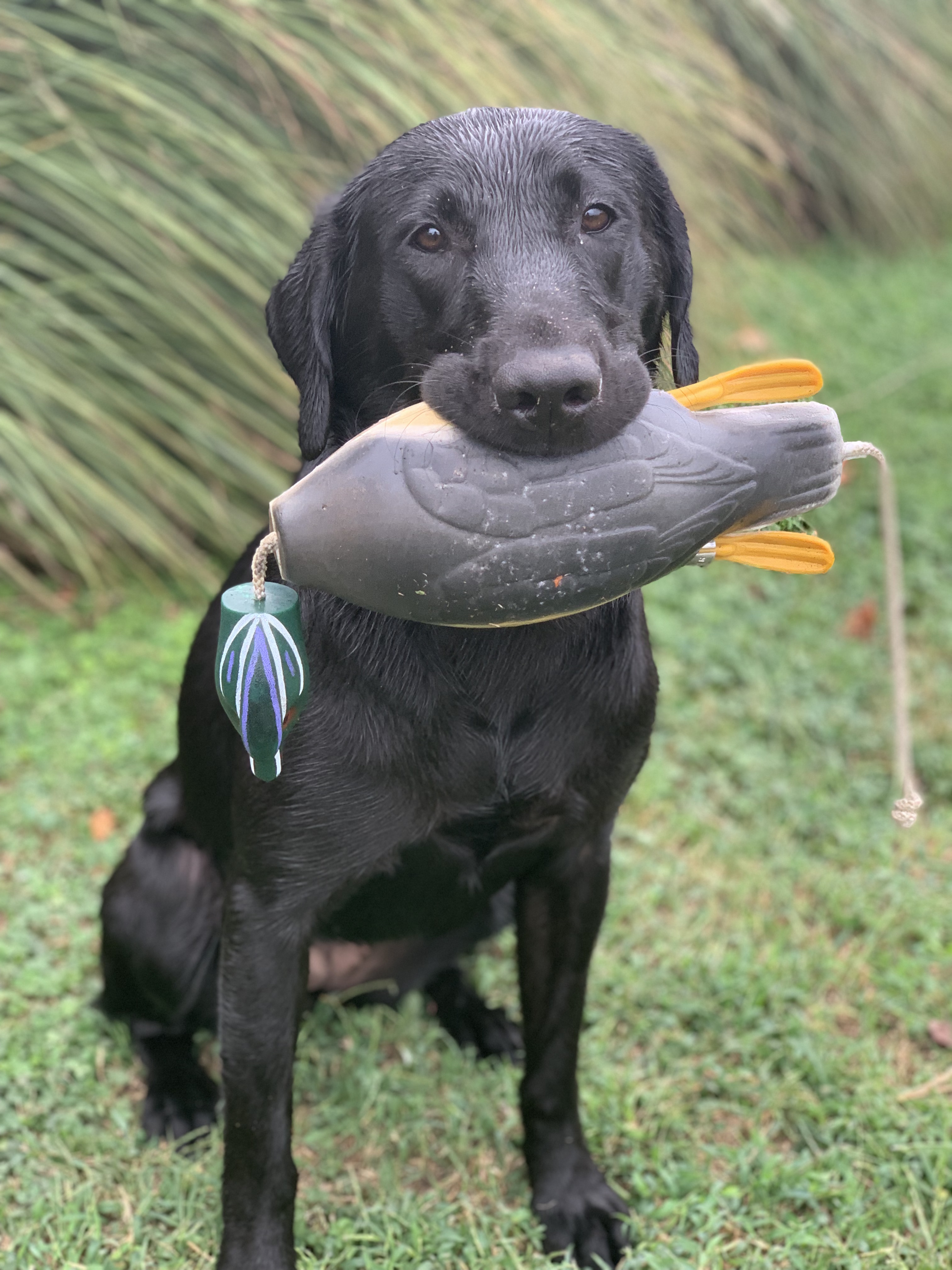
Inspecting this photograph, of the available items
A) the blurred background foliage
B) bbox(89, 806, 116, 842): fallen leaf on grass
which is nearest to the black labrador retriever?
bbox(89, 806, 116, 842): fallen leaf on grass

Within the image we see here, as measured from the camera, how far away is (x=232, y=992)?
1840mm

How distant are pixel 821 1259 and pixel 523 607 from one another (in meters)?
1.27

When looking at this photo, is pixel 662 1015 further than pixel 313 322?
Yes

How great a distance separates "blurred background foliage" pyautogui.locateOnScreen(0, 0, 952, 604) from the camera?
12.2 feet

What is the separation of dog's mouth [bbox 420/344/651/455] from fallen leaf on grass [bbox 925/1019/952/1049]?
5.30 ft

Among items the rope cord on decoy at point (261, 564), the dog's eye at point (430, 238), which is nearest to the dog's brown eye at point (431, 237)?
the dog's eye at point (430, 238)

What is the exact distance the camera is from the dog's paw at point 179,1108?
2248mm

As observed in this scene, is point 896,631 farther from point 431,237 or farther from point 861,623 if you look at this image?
point 861,623

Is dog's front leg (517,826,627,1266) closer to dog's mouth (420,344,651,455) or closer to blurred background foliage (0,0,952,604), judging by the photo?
dog's mouth (420,344,651,455)

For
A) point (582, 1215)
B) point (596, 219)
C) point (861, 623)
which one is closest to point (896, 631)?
point (596, 219)

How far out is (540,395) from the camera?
4.54 ft

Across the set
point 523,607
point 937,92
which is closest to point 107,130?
point 523,607

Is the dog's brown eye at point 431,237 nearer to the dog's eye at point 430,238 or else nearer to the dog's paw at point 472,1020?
the dog's eye at point 430,238

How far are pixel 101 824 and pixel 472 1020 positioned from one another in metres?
1.08
